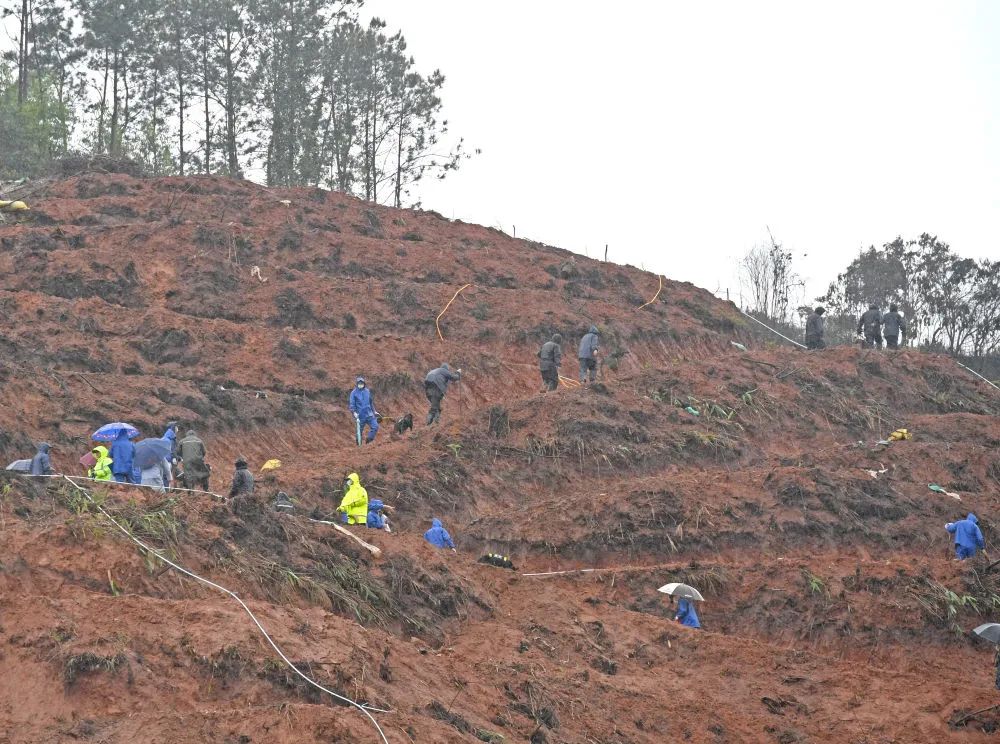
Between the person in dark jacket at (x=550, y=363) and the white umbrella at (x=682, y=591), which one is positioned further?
the person in dark jacket at (x=550, y=363)

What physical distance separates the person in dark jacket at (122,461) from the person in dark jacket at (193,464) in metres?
1.33

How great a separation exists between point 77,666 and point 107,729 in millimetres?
611

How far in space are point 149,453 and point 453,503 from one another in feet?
17.4

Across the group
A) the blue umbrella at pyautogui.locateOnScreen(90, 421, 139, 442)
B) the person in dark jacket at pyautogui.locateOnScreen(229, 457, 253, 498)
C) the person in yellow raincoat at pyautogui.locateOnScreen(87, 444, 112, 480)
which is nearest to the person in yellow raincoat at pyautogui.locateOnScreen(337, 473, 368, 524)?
the person in dark jacket at pyautogui.locateOnScreen(229, 457, 253, 498)

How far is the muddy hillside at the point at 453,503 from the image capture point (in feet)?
33.0

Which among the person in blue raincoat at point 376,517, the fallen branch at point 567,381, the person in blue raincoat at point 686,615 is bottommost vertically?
the person in blue raincoat at point 686,615

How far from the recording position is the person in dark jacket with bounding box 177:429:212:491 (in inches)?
674

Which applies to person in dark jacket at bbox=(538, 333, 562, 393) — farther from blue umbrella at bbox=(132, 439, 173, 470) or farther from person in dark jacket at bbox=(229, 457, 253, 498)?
blue umbrella at bbox=(132, 439, 173, 470)

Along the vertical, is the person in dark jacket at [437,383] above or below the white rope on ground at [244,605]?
above

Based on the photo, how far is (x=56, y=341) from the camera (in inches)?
932

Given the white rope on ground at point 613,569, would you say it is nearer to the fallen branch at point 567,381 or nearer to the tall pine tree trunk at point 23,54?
the fallen branch at point 567,381

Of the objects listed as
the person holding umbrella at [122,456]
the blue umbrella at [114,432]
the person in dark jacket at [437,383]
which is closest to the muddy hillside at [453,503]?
the person in dark jacket at [437,383]

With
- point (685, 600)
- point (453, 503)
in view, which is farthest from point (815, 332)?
point (685, 600)

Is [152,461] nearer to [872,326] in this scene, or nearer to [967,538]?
[967,538]
